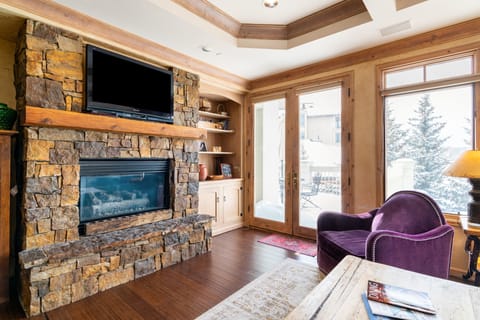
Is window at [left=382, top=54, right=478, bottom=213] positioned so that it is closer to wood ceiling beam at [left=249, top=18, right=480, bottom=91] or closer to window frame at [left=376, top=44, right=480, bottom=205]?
window frame at [left=376, top=44, right=480, bottom=205]

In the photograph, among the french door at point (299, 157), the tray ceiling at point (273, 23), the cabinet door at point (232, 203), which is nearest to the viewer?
the tray ceiling at point (273, 23)

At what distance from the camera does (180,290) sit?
2322 mm

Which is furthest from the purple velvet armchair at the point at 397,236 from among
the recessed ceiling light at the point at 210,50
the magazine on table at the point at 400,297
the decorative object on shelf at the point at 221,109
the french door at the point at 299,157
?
the decorative object on shelf at the point at 221,109

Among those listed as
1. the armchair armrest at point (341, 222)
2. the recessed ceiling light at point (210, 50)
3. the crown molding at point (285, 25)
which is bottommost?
the armchair armrest at point (341, 222)

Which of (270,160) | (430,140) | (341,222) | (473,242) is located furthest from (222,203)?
(473,242)

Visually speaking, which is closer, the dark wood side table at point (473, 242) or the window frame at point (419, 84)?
the dark wood side table at point (473, 242)

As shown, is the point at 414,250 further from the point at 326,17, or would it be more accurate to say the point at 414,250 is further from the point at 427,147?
the point at 326,17

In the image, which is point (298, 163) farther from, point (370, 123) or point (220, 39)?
point (220, 39)

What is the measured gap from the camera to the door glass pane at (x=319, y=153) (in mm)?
3559

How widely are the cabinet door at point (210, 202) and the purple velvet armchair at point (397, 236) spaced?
190 centimetres

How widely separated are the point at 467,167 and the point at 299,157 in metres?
2.09

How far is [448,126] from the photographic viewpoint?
2.72 m

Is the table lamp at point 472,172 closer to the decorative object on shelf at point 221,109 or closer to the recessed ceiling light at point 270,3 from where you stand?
the recessed ceiling light at point 270,3

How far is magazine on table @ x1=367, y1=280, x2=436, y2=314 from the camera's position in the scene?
3.63ft
